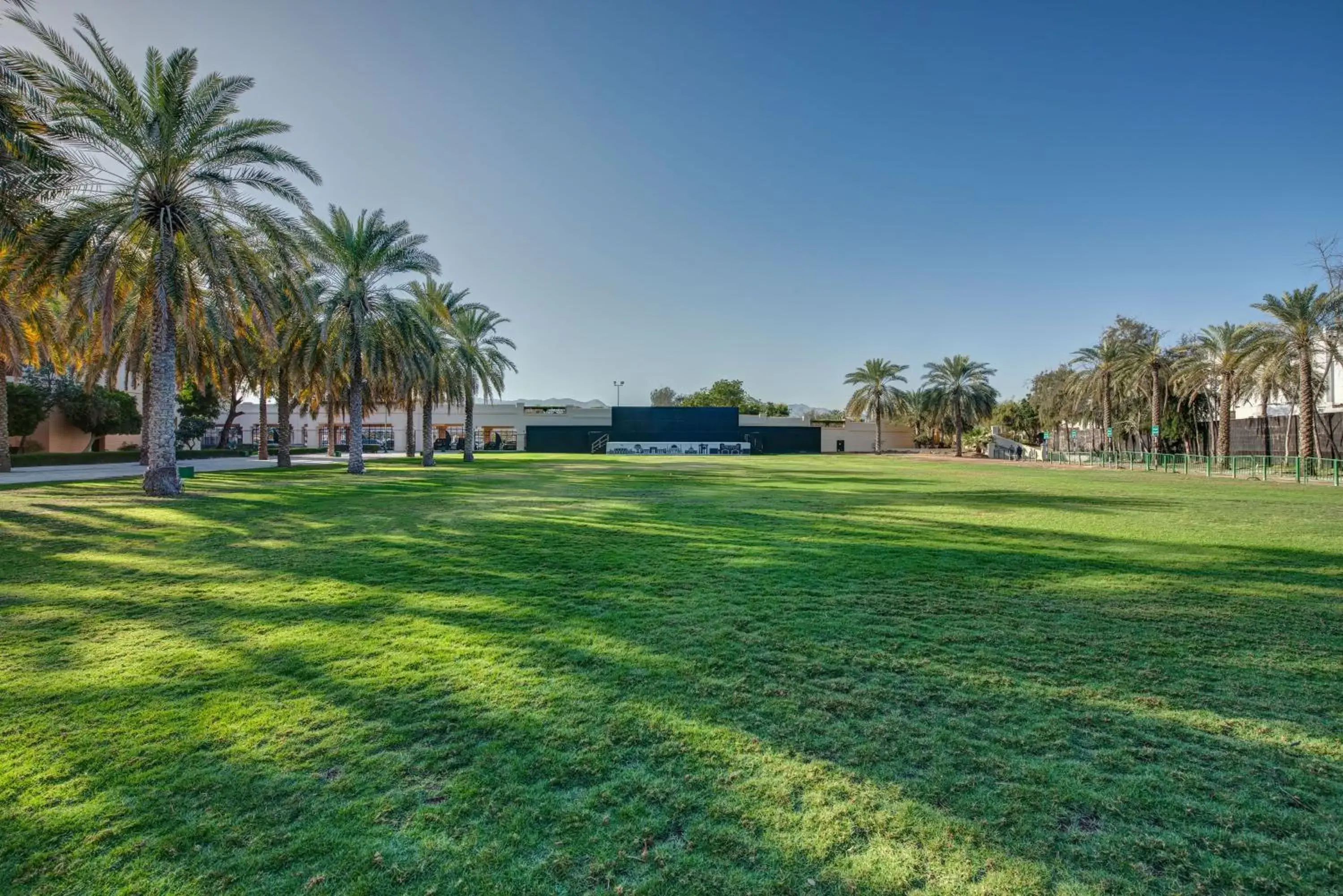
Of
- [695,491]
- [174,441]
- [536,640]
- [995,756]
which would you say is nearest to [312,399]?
[174,441]

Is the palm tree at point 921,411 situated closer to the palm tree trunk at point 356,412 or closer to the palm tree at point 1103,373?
the palm tree at point 1103,373

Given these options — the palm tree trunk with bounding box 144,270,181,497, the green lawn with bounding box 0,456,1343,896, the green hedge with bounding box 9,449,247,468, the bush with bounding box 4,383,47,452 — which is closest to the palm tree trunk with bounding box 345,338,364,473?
the palm tree trunk with bounding box 144,270,181,497

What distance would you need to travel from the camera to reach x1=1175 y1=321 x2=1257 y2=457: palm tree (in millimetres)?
30562

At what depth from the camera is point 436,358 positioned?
31703 millimetres

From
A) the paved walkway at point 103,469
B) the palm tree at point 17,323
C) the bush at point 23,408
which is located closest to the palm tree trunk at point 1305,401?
the palm tree at point 17,323

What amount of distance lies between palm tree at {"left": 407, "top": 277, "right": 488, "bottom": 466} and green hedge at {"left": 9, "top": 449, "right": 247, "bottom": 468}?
14.7 metres

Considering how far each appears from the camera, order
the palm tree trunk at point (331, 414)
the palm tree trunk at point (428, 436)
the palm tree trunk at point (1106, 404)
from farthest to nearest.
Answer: the palm tree trunk at point (1106, 404) < the palm tree trunk at point (331, 414) < the palm tree trunk at point (428, 436)

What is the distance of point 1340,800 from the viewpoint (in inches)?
114

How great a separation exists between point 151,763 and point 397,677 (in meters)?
1.36

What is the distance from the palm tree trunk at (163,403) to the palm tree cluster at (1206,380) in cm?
3963

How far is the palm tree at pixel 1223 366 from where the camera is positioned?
1203 inches

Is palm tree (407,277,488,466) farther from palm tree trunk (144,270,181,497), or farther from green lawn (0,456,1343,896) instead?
green lawn (0,456,1343,896)

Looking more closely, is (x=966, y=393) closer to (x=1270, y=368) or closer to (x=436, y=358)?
(x=1270, y=368)

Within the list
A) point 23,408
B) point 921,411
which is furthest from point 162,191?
point 921,411
